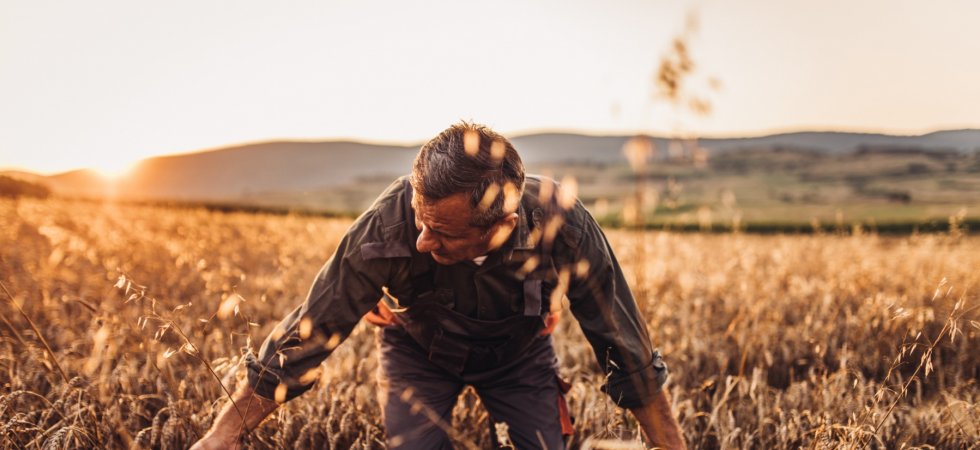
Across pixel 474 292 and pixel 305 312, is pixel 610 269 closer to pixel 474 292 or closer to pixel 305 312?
pixel 474 292

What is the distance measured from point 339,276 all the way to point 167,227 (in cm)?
1010

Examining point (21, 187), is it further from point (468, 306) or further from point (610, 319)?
point (610, 319)

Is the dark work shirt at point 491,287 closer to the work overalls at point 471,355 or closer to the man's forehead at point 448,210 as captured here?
the work overalls at point 471,355

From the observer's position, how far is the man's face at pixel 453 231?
222cm

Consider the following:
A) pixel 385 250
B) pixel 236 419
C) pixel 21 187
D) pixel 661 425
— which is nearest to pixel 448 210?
pixel 385 250

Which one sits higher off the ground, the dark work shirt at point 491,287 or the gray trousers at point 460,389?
the dark work shirt at point 491,287

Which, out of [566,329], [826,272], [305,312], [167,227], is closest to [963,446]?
[566,329]

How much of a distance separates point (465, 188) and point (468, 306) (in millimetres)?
796

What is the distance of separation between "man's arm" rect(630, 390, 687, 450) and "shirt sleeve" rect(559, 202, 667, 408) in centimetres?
4

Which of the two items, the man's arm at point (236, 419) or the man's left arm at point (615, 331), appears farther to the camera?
the man's left arm at point (615, 331)

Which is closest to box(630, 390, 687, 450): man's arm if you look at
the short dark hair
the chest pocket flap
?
the short dark hair

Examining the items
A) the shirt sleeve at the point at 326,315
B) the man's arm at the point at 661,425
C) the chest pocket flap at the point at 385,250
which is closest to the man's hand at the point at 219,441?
the shirt sleeve at the point at 326,315

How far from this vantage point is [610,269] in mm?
2672

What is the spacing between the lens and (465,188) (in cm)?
221
